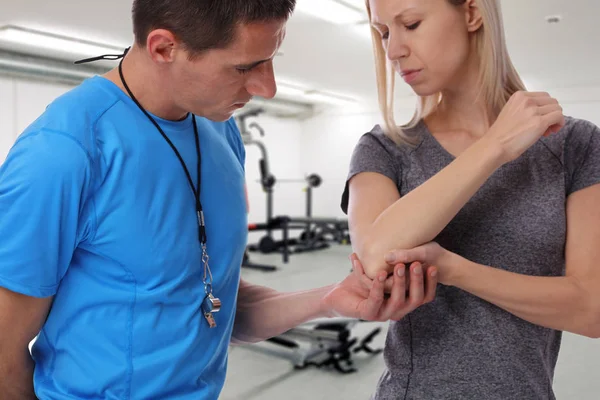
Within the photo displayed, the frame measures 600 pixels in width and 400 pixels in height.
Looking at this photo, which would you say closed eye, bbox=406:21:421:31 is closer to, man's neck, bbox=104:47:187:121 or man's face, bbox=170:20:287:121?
man's face, bbox=170:20:287:121

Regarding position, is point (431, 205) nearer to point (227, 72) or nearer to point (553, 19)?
point (227, 72)

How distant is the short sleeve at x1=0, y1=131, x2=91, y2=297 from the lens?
0.88 m

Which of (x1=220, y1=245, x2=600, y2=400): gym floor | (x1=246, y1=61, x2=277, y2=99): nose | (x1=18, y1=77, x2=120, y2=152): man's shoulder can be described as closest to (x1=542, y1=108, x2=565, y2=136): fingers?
(x1=246, y1=61, x2=277, y2=99): nose

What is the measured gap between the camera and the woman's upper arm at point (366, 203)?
1047mm

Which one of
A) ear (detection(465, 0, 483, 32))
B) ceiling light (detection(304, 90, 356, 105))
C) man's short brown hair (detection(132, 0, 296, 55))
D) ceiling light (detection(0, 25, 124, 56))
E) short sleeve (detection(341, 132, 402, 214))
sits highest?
ceiling light (detection(0, 25, 124, 56))

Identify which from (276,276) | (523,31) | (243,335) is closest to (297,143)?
(276,276)

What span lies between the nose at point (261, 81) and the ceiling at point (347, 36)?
3.98 m

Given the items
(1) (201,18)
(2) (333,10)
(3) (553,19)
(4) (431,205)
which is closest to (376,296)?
(4) (431,205)

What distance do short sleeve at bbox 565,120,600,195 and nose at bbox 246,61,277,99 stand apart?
621 millimetres

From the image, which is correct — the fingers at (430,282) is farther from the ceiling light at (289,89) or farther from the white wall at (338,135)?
the white wall at (338,135)

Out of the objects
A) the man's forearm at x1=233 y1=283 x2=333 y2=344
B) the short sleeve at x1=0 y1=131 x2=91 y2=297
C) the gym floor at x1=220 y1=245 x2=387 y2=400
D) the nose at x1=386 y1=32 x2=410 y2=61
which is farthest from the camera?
the gym floor at x1=220 y1=245 x2=387 y2=400

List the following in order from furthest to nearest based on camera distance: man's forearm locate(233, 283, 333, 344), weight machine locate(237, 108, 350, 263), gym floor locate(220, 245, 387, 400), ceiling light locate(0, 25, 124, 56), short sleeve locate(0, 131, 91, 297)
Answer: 1. weight machine locate(237, 108, 350, 263)
2. ceiling light locate(0, 25, 124, 56)
3. gym floor locate(220, 245, 387, 400)
4. man's forearm locate(233, 283, 333, 344)
5. short sleeve locate(0, 131, 91, 297)

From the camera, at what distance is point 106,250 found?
0.98 m

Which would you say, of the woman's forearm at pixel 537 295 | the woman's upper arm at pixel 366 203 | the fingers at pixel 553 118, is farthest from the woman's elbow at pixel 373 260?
the fingers at pixel 553 118
